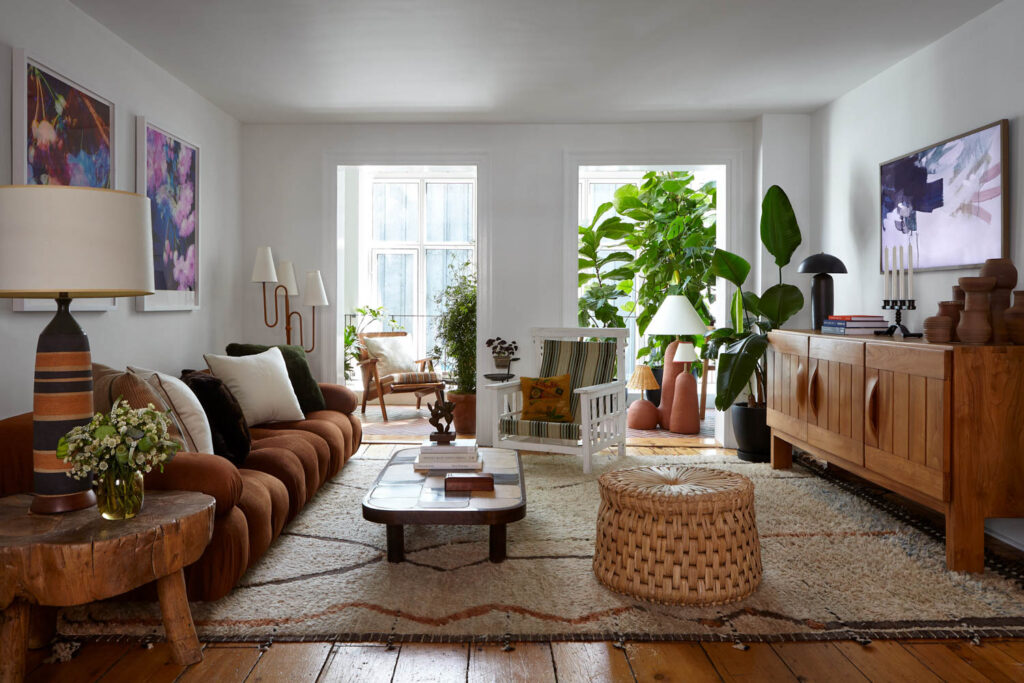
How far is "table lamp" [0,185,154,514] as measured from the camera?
2029mm

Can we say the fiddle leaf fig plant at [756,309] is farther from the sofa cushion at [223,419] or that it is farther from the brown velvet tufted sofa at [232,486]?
the sofa cushion at [223,419]

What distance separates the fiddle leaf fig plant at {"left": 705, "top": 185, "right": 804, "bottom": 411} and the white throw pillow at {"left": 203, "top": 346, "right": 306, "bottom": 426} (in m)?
2.72

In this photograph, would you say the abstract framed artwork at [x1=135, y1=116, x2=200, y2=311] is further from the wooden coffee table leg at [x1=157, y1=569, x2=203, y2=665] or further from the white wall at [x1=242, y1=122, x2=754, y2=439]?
the wooden coffee table leg at [x1=157, y1=569, x2=203, y2=665]

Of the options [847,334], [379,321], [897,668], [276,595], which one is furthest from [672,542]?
[379,321]

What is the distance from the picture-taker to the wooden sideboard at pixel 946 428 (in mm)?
2875

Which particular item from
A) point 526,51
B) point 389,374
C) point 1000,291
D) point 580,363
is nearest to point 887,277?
point 1000,291

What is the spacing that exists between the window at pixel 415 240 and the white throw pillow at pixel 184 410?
5.60 metres

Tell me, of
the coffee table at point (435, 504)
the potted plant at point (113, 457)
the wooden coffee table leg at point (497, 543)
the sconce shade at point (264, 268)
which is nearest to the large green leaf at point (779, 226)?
the coffee table at point (435, 504)

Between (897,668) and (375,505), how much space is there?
1814 millimetres

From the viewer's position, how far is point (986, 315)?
299 cm

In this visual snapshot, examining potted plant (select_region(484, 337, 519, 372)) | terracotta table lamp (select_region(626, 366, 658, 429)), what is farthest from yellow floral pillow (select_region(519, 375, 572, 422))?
terracotta table lamp (select_region(626, 366, 658, 429))

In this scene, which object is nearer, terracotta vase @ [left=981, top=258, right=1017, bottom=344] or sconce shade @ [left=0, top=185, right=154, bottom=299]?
sconce shade @ [left=0, top=185, right=154, bottom=299]

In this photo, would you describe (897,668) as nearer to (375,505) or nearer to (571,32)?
(375,505)

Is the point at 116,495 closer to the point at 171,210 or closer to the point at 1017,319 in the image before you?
the point at 171,210
